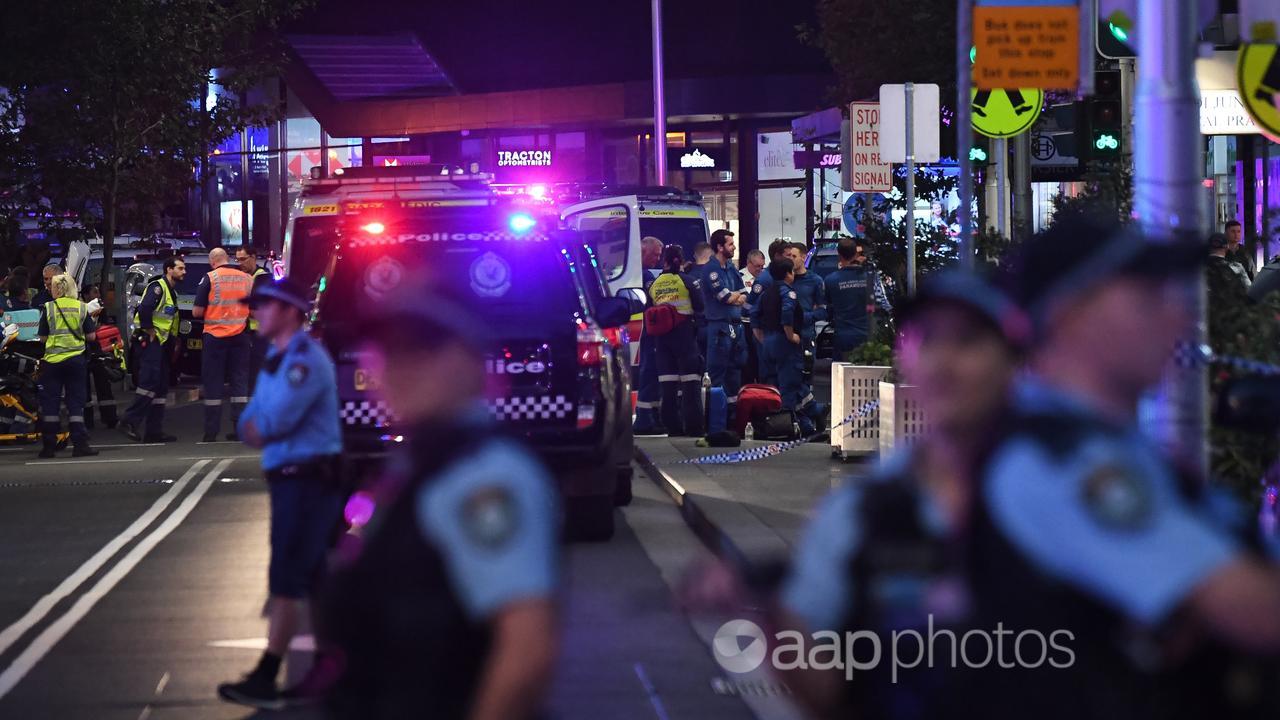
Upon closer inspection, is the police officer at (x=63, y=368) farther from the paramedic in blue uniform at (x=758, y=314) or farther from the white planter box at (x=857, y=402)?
the white planter box at (x=857, y=402)

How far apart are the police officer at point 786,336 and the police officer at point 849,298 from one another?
1.82 feet

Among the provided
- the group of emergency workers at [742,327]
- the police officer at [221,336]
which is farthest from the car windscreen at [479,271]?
the police officer at [221,336]

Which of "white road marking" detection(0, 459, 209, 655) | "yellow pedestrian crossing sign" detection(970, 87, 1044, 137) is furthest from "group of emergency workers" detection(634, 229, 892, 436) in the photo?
"white road marking" detection(0, 459, 209, 655)

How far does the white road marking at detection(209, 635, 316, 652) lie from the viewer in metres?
9.33

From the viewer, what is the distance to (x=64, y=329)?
65.6 feet

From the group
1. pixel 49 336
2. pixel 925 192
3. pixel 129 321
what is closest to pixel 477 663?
pixel 49 336

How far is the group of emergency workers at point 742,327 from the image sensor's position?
752 inches

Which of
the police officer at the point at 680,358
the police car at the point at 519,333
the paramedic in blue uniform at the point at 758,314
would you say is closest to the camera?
the police car at the point at 519,333

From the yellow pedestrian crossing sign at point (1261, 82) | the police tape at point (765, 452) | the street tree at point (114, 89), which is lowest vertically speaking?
the police tape at point (765, 452)

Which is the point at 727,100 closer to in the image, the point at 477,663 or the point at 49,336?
the point at 49,336

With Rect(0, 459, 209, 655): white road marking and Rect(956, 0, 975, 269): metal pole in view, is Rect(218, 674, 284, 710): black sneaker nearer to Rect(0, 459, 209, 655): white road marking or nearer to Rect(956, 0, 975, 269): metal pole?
Rect(0, 459, 209, 655): white road marking

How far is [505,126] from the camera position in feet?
171

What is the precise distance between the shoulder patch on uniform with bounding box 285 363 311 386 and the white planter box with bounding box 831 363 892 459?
8337 millimetres

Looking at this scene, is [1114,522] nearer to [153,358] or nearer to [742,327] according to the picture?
[742,327]
